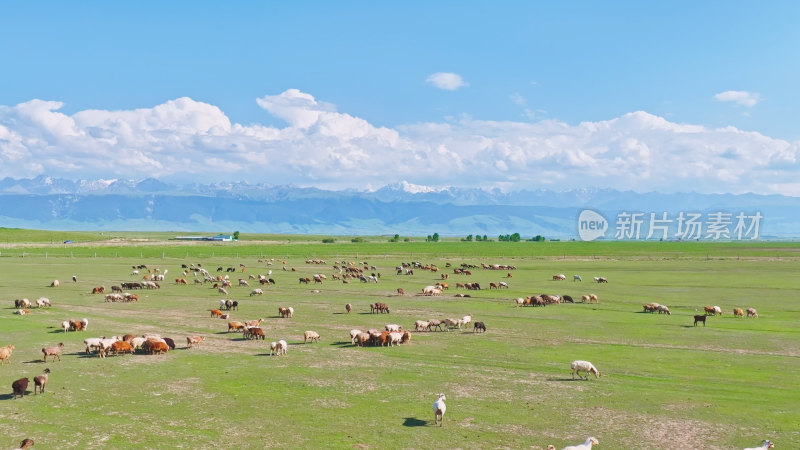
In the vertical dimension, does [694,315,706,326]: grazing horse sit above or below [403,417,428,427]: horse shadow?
above

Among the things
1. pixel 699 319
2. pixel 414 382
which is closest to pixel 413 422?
pixel 414 382

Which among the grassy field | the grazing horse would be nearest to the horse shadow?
the grassy field

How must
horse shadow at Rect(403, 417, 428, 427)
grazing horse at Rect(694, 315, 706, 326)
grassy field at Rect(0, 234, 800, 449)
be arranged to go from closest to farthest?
grassy field at Rect(0, 234, 800, 449) → horse shadow at Rect(403, 417, 428, 427) → grazing horse at Rect(694, 315, 706, 326)

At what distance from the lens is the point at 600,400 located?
20609mm

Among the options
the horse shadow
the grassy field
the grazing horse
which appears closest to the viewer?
the grassy field

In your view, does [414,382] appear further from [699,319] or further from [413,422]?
[699,319]

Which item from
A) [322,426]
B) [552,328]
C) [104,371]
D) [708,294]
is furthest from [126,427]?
[708,294]

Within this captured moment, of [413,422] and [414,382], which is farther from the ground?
→ [414,382]

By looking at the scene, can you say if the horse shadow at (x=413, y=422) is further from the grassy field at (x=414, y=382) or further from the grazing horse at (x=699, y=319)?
the grazing horse at (x=699, y=319)

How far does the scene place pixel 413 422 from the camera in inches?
714

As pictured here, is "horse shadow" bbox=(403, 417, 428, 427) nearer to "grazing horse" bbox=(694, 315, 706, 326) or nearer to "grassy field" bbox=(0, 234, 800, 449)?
"grassy field" bbox=(0, 234, 800, 449)

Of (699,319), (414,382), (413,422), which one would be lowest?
(413,422)

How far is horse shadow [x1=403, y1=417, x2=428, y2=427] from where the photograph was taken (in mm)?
17889

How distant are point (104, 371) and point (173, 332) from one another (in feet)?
29.9
